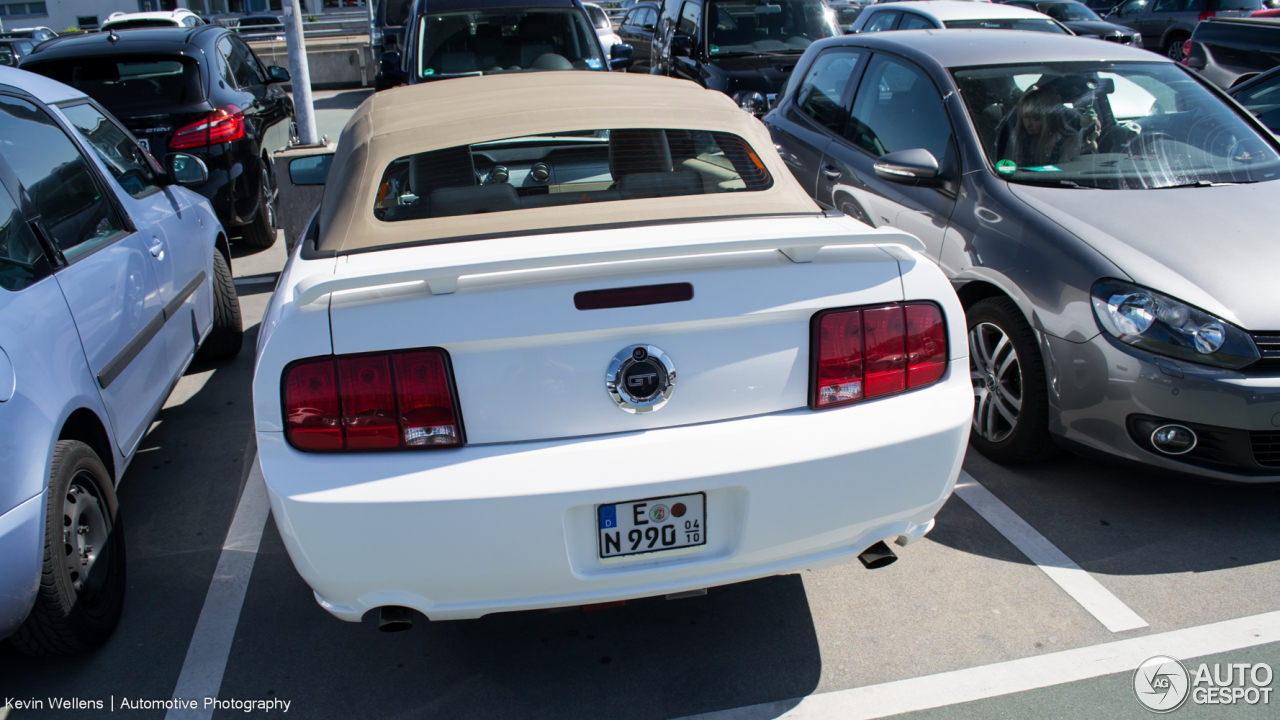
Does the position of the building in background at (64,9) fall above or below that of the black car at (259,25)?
above

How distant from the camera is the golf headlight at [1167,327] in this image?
10.1 feet

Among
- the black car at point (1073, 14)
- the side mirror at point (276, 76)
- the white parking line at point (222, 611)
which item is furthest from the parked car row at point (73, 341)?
the black car at point (1073, 14)

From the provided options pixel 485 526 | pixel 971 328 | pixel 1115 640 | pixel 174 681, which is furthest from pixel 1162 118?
pixel 174 681

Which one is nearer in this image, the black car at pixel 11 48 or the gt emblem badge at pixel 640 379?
the gt emblem badge at pixel 640 379

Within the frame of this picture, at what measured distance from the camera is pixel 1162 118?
4.30 metres

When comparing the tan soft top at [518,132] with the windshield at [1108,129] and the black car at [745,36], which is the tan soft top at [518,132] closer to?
the windshield at [1108,129]

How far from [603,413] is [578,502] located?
0.22 meters

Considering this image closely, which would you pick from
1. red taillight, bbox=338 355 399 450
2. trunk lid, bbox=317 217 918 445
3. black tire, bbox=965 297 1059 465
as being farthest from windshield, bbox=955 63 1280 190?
red taillight, bbox=338 355 399 450

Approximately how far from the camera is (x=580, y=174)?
3043mm

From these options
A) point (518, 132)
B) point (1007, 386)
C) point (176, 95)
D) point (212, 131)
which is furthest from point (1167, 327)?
point (176, 95)

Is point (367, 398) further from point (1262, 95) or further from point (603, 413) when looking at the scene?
point (1262, 95)

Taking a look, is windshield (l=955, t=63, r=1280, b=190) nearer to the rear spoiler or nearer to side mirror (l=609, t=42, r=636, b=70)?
the rear spoiler

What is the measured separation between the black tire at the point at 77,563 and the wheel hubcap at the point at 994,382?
3210 mm

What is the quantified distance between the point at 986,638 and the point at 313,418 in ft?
6.76
